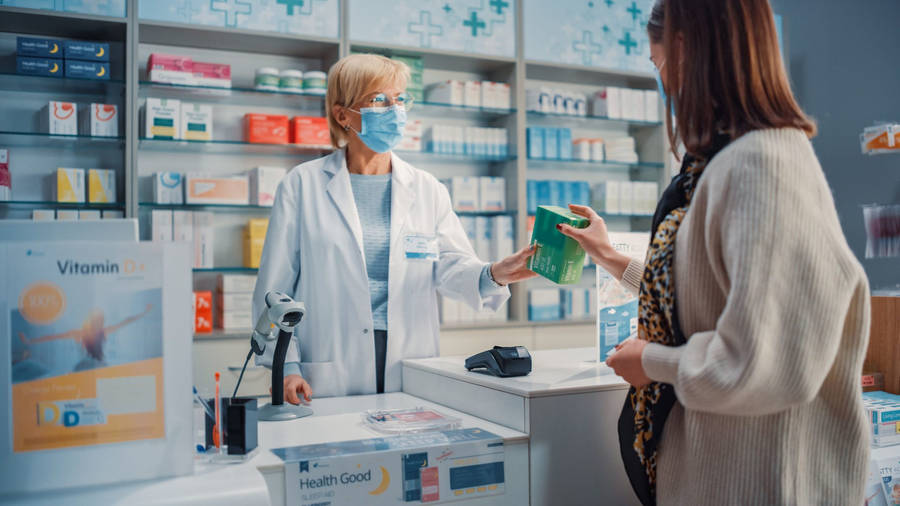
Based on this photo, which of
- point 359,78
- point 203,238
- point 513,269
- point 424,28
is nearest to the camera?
point 513,269

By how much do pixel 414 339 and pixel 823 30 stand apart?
3669 millimetres

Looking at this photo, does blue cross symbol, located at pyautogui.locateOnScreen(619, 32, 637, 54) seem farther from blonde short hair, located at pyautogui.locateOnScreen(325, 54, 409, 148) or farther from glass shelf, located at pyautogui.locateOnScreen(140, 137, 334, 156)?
blonde short hair, located at pyautogui.locateOnScreen(325, 54, 409, 148)

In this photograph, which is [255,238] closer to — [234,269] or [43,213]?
[234,269]

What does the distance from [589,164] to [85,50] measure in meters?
3.36

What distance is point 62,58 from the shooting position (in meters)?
3.70

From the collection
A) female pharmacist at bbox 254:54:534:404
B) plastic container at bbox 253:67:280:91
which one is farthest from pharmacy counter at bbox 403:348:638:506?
plastic container at bbox 253:67:280:91

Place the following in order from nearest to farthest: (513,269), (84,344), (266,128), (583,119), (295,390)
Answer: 1. (84,344)
2. (295,390)
3. (513,269)
4. (266,128)
5. (583,119)

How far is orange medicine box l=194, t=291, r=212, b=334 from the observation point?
3906 millimetres

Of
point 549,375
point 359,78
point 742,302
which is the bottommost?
point 549,375

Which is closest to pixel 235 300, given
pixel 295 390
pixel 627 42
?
pixel 295 390

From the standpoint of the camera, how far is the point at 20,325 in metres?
1.11

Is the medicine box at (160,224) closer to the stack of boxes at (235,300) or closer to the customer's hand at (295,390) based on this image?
the stack of boxes at (235,300)

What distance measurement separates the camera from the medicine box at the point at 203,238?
3.97 m

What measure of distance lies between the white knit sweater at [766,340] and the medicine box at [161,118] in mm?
3382
